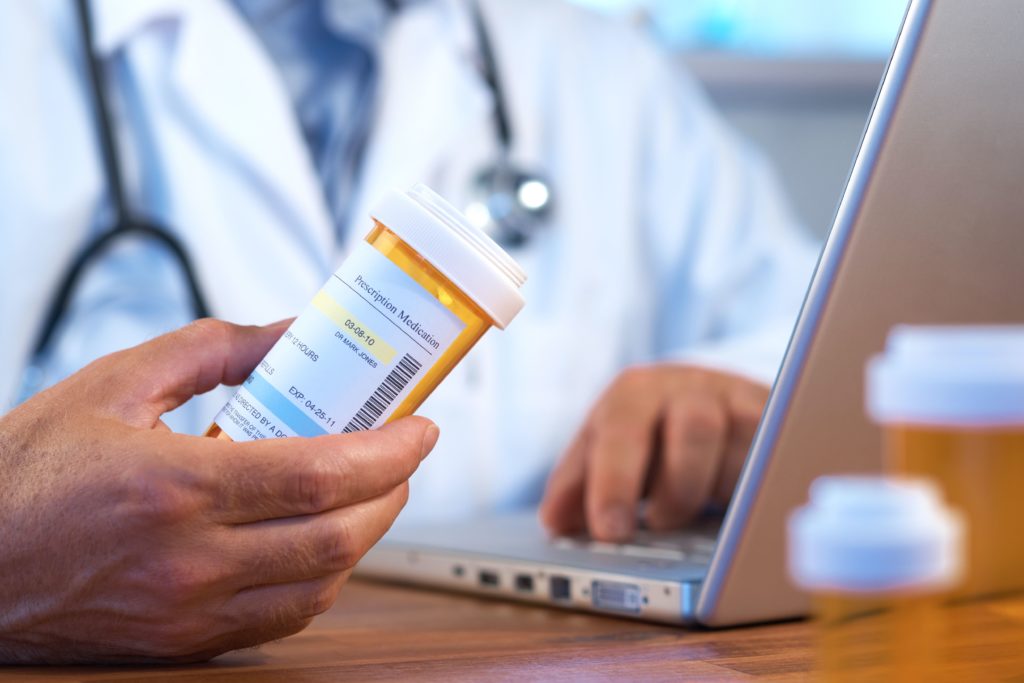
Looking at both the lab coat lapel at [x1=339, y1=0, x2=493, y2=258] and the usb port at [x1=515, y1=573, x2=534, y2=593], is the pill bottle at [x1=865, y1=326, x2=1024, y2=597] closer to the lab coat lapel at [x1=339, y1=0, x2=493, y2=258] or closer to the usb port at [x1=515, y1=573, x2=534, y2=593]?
the usb port at [x1=515, y1=573, x2=534, y2=593]

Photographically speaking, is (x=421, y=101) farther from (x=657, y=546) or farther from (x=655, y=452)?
(x=657, y=546)

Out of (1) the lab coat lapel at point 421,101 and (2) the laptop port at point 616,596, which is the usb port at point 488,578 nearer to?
(2) the laptop port at point 616,596

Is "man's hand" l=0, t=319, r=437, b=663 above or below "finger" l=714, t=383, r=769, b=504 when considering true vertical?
below

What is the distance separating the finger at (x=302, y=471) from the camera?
0.46 meters

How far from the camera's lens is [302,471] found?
1.50ft

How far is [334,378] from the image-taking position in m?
0.46

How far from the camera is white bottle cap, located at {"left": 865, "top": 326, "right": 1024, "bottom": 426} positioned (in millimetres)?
278

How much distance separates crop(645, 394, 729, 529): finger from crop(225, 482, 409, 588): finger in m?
0.37

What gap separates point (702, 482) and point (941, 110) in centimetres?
42

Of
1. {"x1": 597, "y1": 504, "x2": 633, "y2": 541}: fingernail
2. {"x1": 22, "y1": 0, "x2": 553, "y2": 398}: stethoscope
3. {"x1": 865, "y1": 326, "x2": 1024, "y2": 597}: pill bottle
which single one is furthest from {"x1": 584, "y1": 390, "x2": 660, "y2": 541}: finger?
{"x1": 865, "y1": 326, "x2": 1024, "y2": 597}: pill bottle

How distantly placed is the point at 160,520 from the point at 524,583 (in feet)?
0.85

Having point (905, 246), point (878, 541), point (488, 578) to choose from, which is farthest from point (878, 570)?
point (488, 578)

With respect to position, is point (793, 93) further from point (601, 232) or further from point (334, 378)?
point (334, 378)

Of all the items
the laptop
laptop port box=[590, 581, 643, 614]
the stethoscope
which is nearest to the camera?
the laptop
